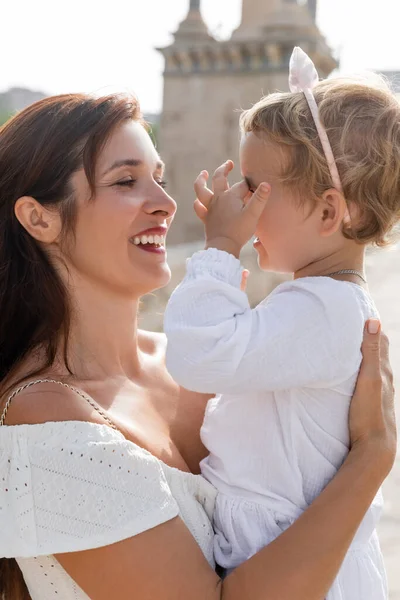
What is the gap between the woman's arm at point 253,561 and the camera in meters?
1.55

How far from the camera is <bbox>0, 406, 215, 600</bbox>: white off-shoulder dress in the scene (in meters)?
1.60

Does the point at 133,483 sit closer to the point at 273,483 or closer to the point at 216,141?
the point at 273,483

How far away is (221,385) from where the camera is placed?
1.60 metres

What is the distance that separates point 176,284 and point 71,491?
5585mm

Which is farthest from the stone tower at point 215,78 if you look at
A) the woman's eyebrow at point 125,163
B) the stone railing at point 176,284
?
the woman's eyebrow at point 125,163

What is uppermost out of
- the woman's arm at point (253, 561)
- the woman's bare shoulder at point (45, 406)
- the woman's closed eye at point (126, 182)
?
the woman's closed eye at point (126, 182)

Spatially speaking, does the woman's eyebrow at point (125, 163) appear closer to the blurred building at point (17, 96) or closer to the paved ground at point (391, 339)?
the paved ground at point (391, 339)

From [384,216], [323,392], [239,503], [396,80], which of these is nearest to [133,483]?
[239,503]

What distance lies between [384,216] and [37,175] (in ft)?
2.59

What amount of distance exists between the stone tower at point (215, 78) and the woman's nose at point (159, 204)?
21.1 m

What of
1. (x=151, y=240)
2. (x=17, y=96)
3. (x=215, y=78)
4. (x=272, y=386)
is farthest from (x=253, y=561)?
(x=17, y=96)

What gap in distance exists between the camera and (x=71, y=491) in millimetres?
1612

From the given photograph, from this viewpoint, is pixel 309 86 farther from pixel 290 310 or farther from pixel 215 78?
pixel 215 78

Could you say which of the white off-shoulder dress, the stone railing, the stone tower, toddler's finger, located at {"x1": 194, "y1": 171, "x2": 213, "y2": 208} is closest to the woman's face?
toddler's finger, located at {"x1": 194, "y1": 171, "x2": 213, "y2": 208}
